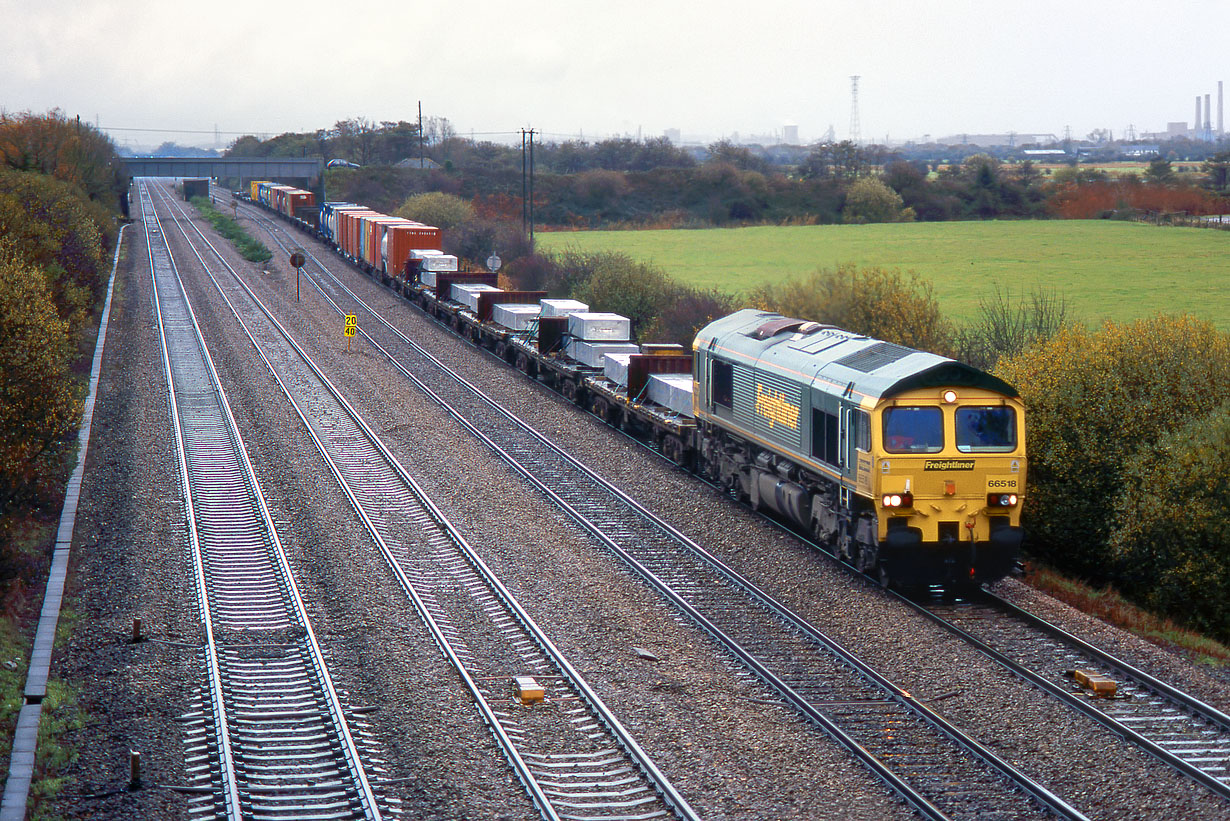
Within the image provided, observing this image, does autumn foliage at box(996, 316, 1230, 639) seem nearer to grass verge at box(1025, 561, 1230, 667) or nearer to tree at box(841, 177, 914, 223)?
grass verge at box(1025, 561, 1230, 667)

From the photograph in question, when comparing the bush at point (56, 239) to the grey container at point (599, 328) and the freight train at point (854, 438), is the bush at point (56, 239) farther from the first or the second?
the freight train at point (854, 438)

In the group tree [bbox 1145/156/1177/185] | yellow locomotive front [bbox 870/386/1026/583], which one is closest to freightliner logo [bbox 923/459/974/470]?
yellow locomotive front [bbox 870/386/1026/583]

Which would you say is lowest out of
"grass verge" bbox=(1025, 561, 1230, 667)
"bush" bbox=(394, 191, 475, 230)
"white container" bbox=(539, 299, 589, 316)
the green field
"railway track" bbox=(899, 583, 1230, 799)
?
"grass verge" bbox=(1025, 561, 1230, 667)

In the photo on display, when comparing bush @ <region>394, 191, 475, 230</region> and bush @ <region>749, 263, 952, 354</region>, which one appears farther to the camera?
bush @ <region>394, 191, 475, 230</region>

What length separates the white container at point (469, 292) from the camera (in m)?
44.9

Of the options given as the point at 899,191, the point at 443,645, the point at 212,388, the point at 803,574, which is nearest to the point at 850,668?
the point at 803,574

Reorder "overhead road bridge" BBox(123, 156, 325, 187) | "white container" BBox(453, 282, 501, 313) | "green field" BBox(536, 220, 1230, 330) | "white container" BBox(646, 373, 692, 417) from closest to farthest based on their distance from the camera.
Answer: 1. "white container" BBox(646, 373, 692, 417)
2. "white container" BBox(453, 282, 501, 313)
3. "green field" BBox(536, 220, 1230, 330)
4. "overhead road bridge" BBox(123, 156, 325, 187)

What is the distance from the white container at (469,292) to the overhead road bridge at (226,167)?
240 feet

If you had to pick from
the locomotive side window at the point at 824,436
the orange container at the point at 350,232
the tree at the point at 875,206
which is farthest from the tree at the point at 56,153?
the tree at the point at 875,206

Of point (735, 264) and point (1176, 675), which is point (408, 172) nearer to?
point (735, 264)

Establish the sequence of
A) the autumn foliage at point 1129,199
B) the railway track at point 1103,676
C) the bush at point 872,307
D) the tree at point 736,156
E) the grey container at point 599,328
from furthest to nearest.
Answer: the tree at point 736,156 → the autumn foliage at point 1129,199 → the grey container at point 599,328 → the bush at point 872,307 → the railway track at point 1103,676

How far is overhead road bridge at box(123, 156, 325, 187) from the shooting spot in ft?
375

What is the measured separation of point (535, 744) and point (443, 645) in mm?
3112

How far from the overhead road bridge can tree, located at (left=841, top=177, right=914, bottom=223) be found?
55.1 m
